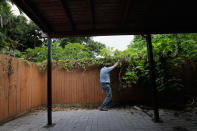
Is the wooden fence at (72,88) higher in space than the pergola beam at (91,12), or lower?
lower

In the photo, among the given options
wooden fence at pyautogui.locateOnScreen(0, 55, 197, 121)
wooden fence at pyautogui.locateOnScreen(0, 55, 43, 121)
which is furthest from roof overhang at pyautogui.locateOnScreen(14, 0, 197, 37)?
wooden fence at pyautogui.locateOnScreen(0, 55, 197, 121)

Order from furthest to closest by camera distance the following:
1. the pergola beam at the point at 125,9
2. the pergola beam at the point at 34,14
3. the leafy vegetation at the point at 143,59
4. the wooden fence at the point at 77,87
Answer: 1. the wooden fence at the point at 77,87
2. the leafy vegetation at the point at 143,59
3. the pergola beam at the point at 125,9
4. the pergola beam at the point at 34,14

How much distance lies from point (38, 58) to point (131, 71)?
17.7 ft

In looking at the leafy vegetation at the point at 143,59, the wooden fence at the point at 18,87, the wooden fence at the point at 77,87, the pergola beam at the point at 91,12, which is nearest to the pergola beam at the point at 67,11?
the pergola beam at the point at 91,12

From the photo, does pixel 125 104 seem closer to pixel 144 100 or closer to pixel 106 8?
pixel 144 100

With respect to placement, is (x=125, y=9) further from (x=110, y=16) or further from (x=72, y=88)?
(x=72, y=88)

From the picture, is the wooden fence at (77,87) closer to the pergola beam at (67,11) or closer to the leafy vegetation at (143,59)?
the leafy vegetation at (143,59)

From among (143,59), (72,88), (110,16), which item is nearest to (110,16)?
(110,16)

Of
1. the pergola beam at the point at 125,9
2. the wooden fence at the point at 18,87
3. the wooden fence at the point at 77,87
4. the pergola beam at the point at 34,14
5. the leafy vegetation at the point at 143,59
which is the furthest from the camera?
the wooden fence at the point at 77,87

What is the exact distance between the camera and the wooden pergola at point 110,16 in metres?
2.14

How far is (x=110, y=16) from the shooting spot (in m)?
2.54

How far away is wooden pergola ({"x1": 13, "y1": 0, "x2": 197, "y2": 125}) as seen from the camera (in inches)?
84.2

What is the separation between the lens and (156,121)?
2797 mm

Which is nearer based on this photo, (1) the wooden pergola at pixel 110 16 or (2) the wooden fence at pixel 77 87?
(1) the wooden pergola at pixel 110 16
